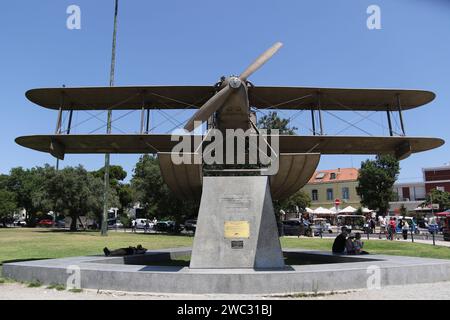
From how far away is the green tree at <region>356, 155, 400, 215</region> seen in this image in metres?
68.5

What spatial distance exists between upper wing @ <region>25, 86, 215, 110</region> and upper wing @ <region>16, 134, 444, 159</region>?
5.02ft

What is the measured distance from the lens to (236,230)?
41.0 ft

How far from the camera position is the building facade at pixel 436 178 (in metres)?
71.6

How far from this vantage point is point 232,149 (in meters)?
14.4

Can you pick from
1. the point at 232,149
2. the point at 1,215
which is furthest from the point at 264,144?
the point at 1,215

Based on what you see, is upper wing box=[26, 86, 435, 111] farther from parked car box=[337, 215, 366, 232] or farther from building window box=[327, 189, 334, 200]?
building window box=[327, 189, 334, 200]

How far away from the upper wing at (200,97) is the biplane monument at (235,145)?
40 millimetres

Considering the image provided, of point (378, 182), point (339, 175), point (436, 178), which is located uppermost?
point (339, 175)

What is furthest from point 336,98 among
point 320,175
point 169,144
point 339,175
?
point 320,175

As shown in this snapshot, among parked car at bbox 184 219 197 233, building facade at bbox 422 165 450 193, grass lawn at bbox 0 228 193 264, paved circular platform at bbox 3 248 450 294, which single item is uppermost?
building facade at bbox 422 165 450 193

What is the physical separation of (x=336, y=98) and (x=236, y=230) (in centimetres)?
757

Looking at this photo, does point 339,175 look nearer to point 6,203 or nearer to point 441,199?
point 441,199

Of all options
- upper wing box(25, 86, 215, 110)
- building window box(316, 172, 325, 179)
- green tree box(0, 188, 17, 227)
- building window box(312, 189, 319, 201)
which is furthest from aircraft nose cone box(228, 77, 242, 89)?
building window box(316, 172, 325, 179)

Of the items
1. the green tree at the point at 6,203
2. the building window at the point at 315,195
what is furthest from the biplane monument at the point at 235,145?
the building window at the point at 315,195
